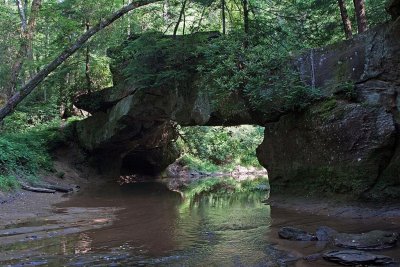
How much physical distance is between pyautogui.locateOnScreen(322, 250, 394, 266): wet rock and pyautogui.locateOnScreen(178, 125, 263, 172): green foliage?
2103cm

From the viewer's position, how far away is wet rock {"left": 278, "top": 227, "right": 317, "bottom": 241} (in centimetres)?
669

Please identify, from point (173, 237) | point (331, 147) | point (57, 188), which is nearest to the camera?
point (173, 237)

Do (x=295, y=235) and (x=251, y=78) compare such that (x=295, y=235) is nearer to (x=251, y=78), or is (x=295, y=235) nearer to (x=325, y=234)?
(x=325, y=234)

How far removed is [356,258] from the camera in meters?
5.25

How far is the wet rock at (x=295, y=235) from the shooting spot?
21.9 feet

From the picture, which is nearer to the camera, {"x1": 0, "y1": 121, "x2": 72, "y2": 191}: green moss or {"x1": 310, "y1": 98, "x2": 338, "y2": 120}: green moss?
{"x1": 310, "y1": 98, "x2": 338, "y2": 120}: green moss

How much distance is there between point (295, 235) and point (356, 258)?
1.61m

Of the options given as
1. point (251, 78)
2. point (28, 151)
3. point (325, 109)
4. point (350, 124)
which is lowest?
point (28, 151)

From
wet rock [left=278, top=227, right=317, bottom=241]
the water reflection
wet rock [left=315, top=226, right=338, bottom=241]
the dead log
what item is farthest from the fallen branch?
wet rock [left=315, top=226, right=338, bottom=241]

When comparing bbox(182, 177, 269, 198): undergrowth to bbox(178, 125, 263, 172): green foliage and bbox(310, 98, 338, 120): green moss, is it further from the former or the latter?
bbox(178, 125, 263, 172): green foliage

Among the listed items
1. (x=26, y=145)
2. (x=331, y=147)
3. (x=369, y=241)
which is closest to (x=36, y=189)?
(x=26, y=145)

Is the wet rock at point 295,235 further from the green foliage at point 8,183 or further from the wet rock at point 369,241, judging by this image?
the green foliage at point 8,183

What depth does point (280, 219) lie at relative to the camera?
8.86 m

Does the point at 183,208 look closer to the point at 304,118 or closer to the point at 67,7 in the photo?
the point at 304,118
